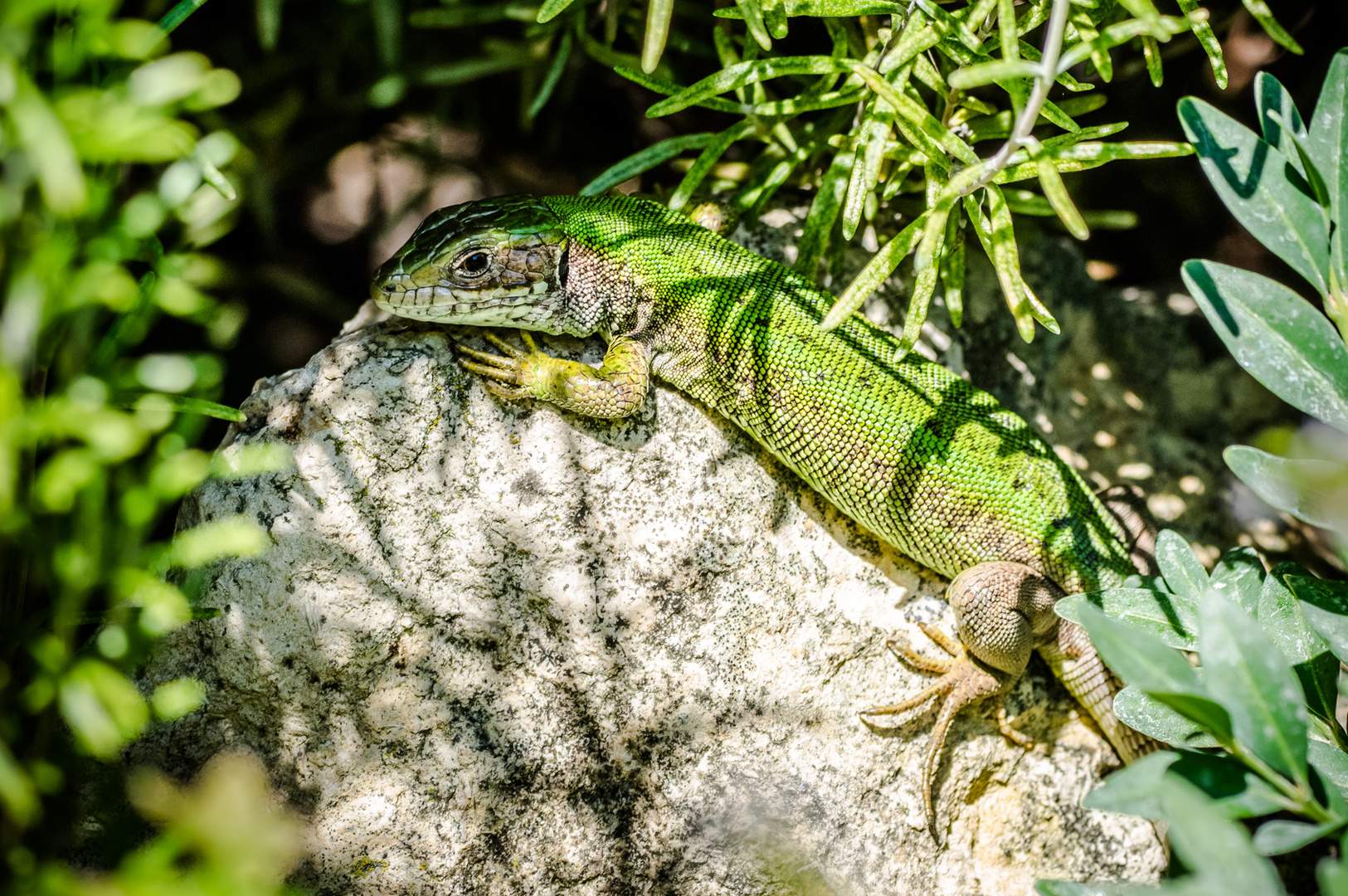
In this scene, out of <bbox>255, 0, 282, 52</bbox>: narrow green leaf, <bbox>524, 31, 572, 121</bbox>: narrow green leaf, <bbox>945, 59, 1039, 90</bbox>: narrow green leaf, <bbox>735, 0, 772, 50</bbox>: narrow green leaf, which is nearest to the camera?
<bbox>945, 59, 1039, 90</bbox>: narrow green leaf

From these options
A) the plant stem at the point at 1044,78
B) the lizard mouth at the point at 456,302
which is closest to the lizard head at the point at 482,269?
the lizard mouth at the point at 456,302

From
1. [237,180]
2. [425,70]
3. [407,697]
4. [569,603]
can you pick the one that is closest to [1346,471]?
[569,603]

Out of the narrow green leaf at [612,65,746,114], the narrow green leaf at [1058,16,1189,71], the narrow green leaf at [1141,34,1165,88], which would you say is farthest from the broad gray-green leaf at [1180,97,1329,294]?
the narrow green leaf at [612,65,746,114]

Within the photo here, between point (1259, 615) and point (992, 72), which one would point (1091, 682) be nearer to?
point (1259, 615)

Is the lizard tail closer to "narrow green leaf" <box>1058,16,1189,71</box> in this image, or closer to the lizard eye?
"narrow green leaf" <box>1058,16,1189,71</box>

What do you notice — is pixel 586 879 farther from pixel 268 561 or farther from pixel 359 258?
pixel 359 258

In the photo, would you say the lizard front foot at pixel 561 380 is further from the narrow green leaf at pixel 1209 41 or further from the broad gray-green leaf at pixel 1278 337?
the narrow green leaf at pixel 1209 41

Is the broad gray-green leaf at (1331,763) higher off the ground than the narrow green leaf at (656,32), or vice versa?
the narrow green leaf at (656,32)

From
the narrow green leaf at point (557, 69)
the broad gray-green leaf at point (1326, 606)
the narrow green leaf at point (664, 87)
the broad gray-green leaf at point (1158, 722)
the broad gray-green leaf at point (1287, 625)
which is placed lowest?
the broad gray-green leaf at point (1158, 722)
